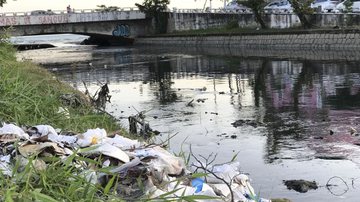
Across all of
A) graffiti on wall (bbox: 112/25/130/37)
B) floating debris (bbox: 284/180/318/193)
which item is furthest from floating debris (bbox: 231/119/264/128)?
graffiti on wall (bbox: 112/25/130/37)

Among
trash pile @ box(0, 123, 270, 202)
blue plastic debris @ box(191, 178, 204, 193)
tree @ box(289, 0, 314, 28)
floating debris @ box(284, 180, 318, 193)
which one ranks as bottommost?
floating debris @ box(284, 180, 318, 193)

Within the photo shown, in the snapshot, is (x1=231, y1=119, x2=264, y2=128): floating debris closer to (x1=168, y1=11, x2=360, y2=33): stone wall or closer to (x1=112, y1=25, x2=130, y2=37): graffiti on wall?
(x1=168, y1=11, x2=360, y2=33): stone wall

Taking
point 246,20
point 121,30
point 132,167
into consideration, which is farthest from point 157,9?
point 132,167

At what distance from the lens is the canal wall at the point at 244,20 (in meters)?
34.3

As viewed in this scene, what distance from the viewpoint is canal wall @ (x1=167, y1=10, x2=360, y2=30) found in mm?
34319

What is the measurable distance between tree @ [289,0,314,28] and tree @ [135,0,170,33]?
1904 cm

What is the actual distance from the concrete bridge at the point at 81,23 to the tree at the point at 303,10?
2114 cm

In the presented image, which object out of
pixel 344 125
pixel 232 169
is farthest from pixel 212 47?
pixel 232 169

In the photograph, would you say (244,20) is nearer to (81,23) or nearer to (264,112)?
(81,23)

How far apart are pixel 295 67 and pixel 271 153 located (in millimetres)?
15211

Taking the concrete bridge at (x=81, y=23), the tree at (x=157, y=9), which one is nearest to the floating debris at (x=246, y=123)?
the concrete bridge at (x=81, y=23)

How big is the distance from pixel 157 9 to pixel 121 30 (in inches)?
162

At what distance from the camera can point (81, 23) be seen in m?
50.8

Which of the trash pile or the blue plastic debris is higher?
the trash pile
